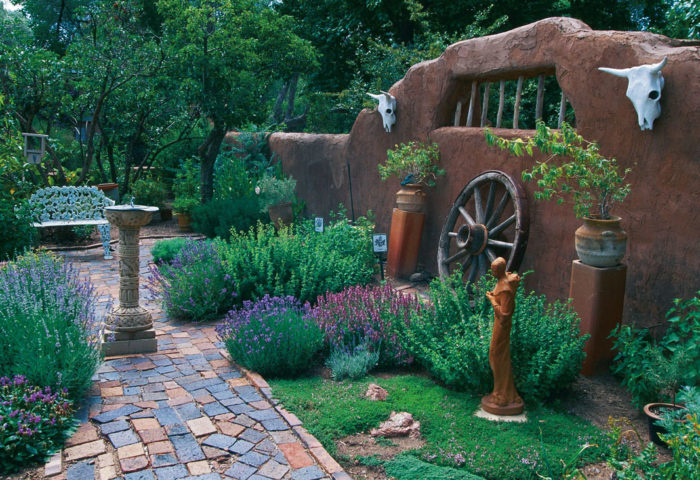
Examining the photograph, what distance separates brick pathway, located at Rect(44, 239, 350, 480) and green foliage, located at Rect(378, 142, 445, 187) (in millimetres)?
3144

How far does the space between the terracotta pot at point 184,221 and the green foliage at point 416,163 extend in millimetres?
5122

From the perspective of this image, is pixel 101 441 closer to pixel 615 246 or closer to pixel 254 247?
pixel 254 247

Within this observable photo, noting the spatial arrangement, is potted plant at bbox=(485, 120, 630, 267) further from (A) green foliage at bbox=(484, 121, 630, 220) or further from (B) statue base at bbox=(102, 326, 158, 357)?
(B) statue base at bbox=(102, 326, 158, 357)

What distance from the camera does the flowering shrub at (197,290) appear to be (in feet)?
20.2

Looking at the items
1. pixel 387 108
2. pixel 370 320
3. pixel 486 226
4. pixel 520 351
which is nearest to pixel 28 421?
pixel 370 320

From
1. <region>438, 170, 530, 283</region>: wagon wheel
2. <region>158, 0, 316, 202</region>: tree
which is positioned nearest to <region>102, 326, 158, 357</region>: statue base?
<region>438, 170, 530, 283</region>: wagon wheel

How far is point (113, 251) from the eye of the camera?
31.0 feet

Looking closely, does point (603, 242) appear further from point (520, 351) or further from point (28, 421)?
point (28, 421)

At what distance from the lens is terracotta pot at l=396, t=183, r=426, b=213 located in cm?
719

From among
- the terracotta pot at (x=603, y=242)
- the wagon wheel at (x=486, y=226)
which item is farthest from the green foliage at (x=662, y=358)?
the wagon wheel at (x=486, y=226)

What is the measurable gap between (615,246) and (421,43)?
28.2 ft

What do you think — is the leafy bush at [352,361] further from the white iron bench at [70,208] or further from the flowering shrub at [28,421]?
the white iron bench at [70,208]

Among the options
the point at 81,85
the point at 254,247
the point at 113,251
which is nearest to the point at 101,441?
the point at 254,247

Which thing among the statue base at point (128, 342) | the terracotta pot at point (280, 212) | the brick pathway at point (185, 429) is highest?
the terracotta pot at point (280, 212)
